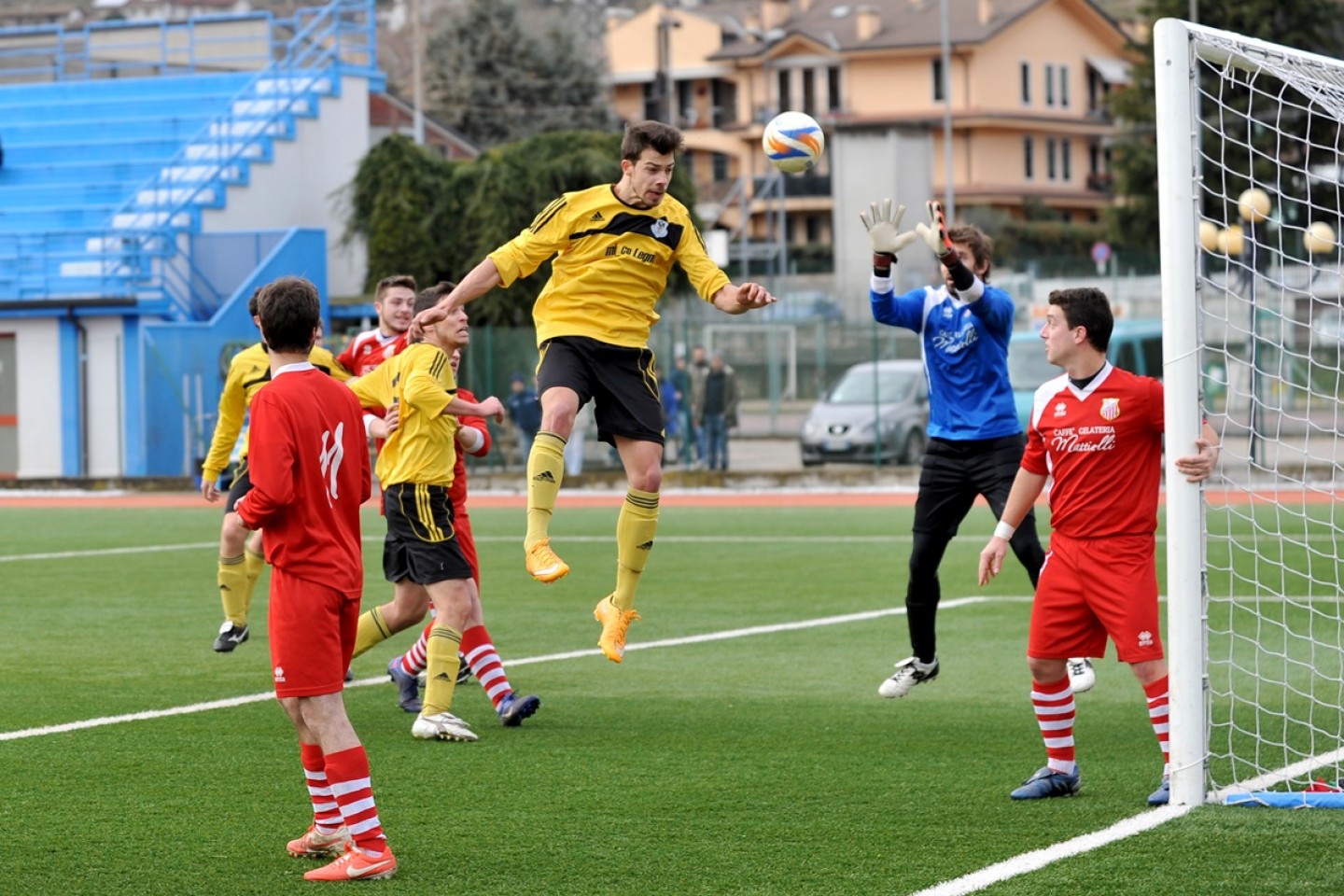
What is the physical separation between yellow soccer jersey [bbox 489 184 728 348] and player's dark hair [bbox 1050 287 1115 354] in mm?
1970

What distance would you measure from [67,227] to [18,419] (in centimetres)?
521

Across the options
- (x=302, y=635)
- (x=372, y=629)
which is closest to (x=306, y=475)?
(x=302, y=635)

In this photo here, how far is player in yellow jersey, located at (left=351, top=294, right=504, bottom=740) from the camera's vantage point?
9.06m

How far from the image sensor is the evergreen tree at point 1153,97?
51656 millimetres

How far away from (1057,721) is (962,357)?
2982 millimetres

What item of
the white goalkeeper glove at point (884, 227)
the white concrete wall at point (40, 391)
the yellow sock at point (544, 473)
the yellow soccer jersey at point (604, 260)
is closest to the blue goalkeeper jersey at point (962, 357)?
the white goalkeeper glove at point (884, 227)

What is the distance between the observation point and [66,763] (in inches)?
317

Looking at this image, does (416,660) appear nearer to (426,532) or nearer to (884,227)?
(426,532)

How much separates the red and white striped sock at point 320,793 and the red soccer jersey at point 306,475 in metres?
0.62

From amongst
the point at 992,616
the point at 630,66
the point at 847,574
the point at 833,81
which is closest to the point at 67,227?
the point at 847,574

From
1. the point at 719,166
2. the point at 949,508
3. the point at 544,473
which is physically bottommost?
the point at 949,508

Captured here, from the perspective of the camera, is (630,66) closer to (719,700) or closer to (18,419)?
(18,419)

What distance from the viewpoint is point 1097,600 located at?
7152mm

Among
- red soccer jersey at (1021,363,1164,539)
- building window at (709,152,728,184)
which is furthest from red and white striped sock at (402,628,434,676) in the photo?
building window at (709,152,728,184)
